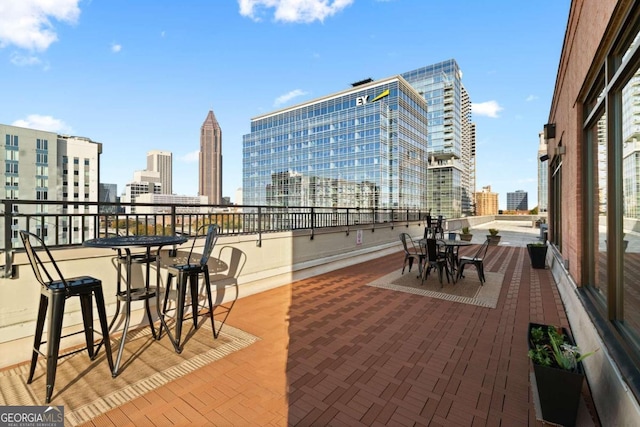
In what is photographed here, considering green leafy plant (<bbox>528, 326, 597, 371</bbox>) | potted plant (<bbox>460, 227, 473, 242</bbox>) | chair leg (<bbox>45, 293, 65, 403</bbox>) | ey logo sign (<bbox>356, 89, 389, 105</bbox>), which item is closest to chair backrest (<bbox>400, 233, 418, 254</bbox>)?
green leafy plant (<bbox>528, 326, 597, 371</bbox>)

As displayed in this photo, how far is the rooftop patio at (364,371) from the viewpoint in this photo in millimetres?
2176

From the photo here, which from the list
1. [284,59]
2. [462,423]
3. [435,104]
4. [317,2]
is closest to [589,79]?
[462,423]

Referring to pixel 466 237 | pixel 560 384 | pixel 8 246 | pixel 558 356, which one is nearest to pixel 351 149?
pixel 466 237

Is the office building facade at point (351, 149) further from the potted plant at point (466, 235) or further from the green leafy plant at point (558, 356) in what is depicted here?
the green leafy plant at point (558, 356)

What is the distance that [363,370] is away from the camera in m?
2.81

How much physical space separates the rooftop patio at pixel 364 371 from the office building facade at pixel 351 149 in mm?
53293

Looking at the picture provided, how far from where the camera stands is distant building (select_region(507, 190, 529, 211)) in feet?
490

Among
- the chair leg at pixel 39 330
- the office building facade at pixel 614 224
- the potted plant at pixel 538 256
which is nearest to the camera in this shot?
the office building facade at pixel 614 224

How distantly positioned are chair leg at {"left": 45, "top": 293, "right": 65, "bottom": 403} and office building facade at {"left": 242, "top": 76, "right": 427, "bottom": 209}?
55956 millimetres

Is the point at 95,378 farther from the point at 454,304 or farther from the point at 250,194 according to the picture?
the point at 250,194

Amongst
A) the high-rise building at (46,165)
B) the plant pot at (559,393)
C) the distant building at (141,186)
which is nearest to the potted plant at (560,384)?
the plant pot at (559,393)

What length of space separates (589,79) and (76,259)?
6.34 metres

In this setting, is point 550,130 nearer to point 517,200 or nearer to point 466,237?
point 466,237

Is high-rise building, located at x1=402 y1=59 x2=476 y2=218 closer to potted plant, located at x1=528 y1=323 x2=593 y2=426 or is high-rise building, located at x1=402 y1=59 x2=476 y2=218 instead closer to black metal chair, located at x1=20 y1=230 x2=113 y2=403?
potted plant, located at x1=528 y1=323 x2=593 y2=426
